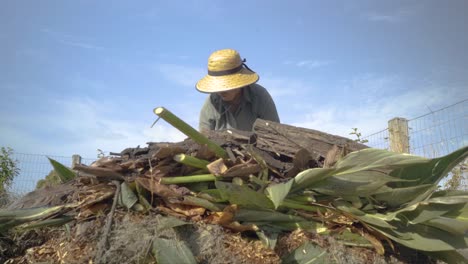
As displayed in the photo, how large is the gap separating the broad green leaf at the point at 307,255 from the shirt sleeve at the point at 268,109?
2207 mm

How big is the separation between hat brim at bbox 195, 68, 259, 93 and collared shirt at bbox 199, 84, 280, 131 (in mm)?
351

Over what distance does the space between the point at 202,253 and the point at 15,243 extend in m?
0.87

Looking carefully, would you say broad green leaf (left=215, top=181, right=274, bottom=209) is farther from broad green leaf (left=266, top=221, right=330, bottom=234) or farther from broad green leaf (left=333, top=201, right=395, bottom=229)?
broad green leaf (left=333, top=201, right=395, bottom=229)

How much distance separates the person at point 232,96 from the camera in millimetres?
3408

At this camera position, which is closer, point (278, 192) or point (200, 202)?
point (278, 192)

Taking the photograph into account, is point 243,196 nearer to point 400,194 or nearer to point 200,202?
point 200,202

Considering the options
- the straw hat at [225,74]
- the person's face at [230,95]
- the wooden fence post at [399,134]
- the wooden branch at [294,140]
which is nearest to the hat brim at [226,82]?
the straw hat at [225,74]

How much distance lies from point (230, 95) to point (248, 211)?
2077mm

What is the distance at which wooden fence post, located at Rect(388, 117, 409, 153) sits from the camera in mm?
5363

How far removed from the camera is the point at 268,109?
380cm

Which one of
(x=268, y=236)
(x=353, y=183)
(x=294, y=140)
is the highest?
(x=294, y=140)

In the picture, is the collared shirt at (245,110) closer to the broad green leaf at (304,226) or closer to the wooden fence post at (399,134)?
the broad green leaf at (304,226)

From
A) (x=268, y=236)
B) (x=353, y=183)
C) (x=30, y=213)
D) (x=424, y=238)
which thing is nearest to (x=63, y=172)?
(x=30, y=213)

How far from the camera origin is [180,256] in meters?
1.46
